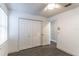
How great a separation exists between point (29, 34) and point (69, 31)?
2113 mm

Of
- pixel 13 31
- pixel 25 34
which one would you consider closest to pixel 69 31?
pixel 25 34

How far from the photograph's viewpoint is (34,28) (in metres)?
4.17

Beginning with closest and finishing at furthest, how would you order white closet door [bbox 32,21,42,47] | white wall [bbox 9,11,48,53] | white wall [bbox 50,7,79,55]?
white wall [bbox 50,7,79,55] → white wall [bbox 9,11,48,53] → white closet door [bbox 32,21,42,47]

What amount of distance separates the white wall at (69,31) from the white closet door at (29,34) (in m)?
1.40

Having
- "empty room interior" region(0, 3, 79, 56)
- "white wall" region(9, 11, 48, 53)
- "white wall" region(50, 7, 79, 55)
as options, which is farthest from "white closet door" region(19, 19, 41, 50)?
"white wall" region(50, 7, 79, 55)

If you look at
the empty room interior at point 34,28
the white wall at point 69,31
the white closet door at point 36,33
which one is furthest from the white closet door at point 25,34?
the white wall at point 69,31

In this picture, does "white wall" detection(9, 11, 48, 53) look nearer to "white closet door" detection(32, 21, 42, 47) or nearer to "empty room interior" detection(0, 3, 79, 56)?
"empty room interior" detection(0, 3, 79, 56)

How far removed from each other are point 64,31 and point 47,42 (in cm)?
183

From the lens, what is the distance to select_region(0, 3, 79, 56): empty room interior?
8.20 ft

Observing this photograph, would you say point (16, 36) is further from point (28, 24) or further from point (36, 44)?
point (36, 44)

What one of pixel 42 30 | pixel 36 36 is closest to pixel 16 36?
pixel 36 36

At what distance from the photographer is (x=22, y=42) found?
354 centimetres

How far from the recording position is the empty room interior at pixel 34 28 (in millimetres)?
2498

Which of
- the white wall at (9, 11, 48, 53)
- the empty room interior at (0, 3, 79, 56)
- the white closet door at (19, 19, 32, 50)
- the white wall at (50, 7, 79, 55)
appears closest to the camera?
the empty room interior at (0, 3, 79, 56)
